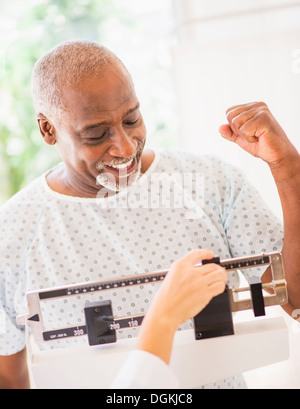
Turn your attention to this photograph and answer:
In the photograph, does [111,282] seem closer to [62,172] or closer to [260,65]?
[62,172]

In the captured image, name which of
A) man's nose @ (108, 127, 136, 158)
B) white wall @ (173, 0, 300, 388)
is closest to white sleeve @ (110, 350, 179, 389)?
man's nose @ (108, 127, 136, 158)

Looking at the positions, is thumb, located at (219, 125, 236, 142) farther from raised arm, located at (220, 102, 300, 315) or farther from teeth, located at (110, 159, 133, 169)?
teeth, located at (110, 159, 133, 169)

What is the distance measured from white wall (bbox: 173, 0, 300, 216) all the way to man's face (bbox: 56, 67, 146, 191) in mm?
1189

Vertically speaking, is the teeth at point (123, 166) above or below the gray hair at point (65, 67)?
below

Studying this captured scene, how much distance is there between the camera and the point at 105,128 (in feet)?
3.57

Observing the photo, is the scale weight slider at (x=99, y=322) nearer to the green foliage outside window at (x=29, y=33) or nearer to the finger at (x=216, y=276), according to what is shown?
the finger at (x=216, y=276)

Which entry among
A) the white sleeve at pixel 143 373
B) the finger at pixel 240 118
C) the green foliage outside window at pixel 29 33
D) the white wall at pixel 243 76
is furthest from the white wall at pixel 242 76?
the white sleeve at pixel 143 373

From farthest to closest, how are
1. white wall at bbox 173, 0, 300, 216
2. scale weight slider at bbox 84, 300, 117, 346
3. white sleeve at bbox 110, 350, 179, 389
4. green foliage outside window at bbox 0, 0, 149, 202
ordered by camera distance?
green foliage outside window at bbox 0, 0, 149, 202
white wall at bbox 173, 0, 300, 216
scale weight slider at bbox 84, 300, 117, 346
white sleeve at bbox 110, 350, 179, 389

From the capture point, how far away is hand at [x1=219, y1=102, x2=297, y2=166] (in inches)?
37.7

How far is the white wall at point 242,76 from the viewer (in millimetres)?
2207

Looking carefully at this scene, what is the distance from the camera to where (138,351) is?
74cm

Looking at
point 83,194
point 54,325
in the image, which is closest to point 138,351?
point 54,325

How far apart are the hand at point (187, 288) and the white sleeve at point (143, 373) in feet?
0.18

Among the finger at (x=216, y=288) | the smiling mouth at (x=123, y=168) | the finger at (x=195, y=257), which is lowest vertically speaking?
the finger at (x=216, y=288)
